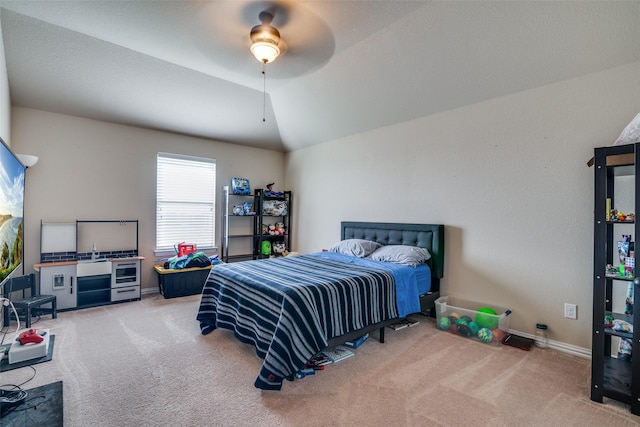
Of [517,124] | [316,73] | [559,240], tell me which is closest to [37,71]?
[316,73]

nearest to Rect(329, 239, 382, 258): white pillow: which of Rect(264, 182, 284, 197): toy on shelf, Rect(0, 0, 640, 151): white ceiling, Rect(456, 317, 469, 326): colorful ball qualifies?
Rect(456, 317, 469, 326): colorful ball

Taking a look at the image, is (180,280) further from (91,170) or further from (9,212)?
(9,212)

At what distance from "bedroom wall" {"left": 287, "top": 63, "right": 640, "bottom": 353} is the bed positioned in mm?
422

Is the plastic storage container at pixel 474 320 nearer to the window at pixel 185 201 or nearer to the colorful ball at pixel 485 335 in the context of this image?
the colorful ball at pixel 485 335

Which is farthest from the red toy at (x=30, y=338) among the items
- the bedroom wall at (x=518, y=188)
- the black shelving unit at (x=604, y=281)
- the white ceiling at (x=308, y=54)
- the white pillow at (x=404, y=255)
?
the black shelving unit at (x=604, y=281)

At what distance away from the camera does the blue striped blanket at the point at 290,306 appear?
2133 millimetres

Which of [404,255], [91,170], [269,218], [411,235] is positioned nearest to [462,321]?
[404,255]

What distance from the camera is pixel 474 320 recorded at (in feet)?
9.98

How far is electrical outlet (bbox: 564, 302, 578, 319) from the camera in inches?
106

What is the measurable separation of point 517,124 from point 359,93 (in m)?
1.79

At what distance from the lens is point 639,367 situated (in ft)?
6.00

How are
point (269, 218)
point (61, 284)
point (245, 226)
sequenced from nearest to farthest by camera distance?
point (61, 284), point (245, 226), point (269, 218)

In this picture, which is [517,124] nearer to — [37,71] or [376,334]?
[376,334]

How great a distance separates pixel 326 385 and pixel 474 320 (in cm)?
176
